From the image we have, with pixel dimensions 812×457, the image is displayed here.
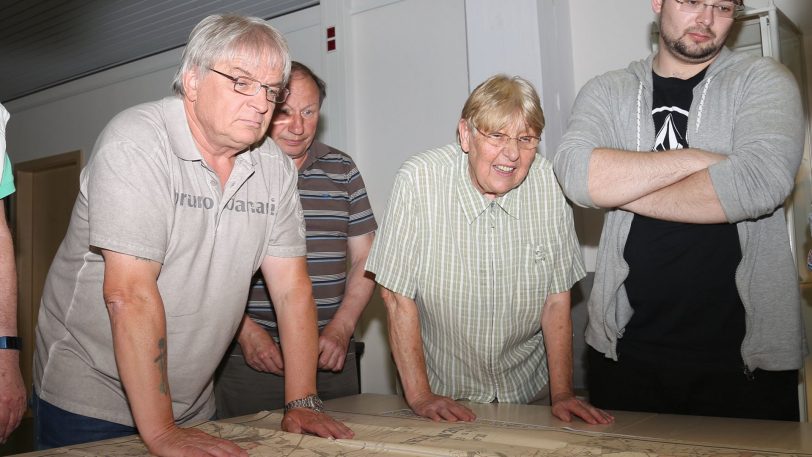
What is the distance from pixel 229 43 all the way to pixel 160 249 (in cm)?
46

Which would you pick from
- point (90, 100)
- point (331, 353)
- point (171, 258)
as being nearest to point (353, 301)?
point (331, 353)

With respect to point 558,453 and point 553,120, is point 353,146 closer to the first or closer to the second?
point 553,120

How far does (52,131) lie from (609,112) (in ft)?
18.5

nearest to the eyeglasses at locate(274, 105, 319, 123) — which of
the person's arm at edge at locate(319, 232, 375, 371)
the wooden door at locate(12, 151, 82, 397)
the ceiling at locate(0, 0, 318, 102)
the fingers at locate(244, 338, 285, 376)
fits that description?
the person's arm at edge at locate(319, 232, 375, 371)

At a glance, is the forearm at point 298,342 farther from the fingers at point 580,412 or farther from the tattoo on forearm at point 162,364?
the fingers at point 580,412

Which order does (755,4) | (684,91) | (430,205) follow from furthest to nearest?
(755,4)
(430,205)
(684,91)

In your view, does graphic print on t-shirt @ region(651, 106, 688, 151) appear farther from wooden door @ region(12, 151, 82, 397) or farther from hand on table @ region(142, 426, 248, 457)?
wooden door @ region(12, 151, 82, 397)

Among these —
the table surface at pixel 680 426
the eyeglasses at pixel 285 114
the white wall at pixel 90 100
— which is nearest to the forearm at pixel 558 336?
the table surface at pixel 680 426

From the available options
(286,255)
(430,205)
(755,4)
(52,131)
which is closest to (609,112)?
(430,205)

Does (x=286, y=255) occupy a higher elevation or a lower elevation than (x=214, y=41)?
lower

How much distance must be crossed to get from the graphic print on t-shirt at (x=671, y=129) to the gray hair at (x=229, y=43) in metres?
0.96

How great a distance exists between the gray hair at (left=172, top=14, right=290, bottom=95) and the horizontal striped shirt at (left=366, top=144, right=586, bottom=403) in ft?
1.77

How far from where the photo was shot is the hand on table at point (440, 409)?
1685mm

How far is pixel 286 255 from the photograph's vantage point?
1766mm
